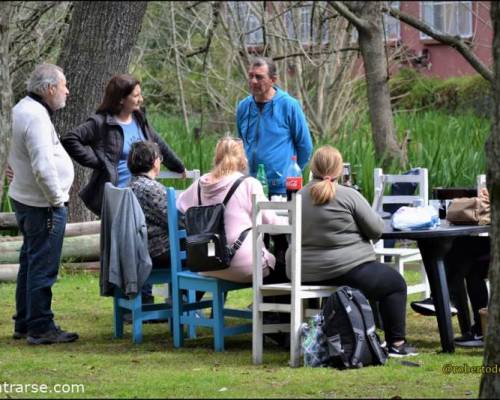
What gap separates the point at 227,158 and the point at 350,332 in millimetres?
1442

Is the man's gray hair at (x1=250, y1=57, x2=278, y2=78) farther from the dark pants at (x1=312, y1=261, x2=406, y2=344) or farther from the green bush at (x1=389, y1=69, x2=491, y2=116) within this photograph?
the green bush at (x1=389, y1=69, x2=491, y2=116)

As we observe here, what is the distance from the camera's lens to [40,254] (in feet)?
25.7

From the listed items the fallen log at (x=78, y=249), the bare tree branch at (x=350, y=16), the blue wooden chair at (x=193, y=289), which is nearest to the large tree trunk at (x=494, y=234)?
the blue wooden chair at (x=193, y=289)

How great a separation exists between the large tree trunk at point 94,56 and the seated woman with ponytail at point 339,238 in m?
5.10

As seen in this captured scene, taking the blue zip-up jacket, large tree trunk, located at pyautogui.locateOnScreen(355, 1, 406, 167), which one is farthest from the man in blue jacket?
large tree trunk, located at pyautogui.locateOnScreen(355, 1, 406, 167)

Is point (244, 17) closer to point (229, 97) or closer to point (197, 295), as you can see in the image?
point (229, 97)

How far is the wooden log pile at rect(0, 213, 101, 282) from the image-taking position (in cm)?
1114

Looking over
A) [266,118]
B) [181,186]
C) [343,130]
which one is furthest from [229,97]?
[266,118]

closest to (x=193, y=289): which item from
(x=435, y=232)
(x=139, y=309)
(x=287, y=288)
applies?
(x=139, y=309)

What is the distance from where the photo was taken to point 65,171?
7.86 meters

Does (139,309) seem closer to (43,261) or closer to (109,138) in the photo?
(43,261)

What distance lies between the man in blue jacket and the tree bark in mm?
4044

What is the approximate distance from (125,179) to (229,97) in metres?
9.71

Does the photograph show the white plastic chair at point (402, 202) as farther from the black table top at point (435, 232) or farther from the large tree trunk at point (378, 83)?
the large tree trunk at point (378, 83)
